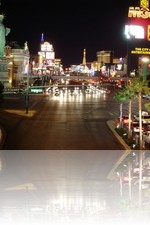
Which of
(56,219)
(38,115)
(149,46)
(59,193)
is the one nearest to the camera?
(56,219)

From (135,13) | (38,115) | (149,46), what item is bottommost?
(38,115)

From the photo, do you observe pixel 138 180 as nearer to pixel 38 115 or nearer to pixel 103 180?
pixel 103 180

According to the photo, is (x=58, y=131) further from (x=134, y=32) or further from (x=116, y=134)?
(x=134, y=32)

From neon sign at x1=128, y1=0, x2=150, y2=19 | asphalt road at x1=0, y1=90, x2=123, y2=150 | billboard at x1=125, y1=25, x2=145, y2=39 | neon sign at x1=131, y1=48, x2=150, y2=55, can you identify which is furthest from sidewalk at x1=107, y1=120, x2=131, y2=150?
neon sign at x1=128, y1=0, x2=150, y2=19

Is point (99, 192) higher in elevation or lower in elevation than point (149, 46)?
lower

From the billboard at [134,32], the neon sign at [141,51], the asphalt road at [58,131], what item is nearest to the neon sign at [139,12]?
the billboard at [134,32]

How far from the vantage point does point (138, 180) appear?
17719mm

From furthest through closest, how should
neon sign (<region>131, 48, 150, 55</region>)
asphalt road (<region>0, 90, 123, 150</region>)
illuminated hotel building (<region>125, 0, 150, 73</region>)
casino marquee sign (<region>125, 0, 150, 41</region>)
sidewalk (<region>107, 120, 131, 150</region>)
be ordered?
neon sign (<region>131, 48, 150, 55</region>)
illuminated hotel building (<region>125, 0, 150, 73</region>)
casino marquee sign (<region>125, 0, 150, 41</region>)
sidewalk (<region>107, 120, 131, 150</region>)
asphalt road (<region>0, 90, 123, 150</region>)

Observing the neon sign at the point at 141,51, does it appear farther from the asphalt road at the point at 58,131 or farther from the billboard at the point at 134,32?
the asphalt road at the point at 58,131

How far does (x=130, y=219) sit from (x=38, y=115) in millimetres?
49859

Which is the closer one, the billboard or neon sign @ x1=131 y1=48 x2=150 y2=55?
the billboard

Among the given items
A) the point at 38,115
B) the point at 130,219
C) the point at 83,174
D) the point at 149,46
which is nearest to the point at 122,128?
the point at 38,115

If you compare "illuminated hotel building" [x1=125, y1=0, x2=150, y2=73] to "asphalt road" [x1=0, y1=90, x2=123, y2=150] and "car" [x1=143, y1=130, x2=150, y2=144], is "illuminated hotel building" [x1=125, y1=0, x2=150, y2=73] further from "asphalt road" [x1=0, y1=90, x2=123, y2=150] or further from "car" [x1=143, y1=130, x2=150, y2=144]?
"car" [x1=143, y1=130, x2=150, y2=144]

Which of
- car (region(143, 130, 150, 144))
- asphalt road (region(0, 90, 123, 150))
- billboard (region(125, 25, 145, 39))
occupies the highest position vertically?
billboard (region(125, 25, 145, 39))
